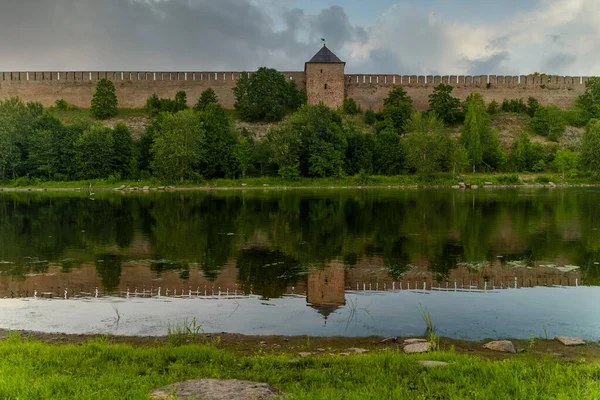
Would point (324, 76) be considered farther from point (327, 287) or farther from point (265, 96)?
point (327, 287)

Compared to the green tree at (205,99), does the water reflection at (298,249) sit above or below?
below

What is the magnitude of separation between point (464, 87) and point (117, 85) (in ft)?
99.6

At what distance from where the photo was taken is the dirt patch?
19.0 feet

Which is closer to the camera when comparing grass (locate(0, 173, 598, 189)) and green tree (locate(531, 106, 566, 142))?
grass (locate(0, 173, 598, 189))

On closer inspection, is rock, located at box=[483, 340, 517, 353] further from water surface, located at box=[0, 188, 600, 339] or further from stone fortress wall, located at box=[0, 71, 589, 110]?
stone fortress wall, located at box=[0, 71, 589, 110]

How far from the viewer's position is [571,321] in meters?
7.10

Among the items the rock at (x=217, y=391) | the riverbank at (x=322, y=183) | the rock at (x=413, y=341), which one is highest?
the riverbank at (x=322, y=183)

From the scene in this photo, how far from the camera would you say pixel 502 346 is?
592cm

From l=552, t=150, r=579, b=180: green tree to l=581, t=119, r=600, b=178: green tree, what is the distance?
61cm

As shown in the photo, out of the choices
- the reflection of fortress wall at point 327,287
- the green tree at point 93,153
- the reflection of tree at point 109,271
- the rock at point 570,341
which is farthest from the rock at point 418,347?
the green tree at point 93,153

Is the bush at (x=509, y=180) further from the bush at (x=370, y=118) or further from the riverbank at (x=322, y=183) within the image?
the bush at (x=370, y=118)

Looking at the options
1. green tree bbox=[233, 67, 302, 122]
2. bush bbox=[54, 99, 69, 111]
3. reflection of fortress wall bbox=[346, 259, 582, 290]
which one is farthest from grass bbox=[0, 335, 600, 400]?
bush bbox=[54, 99, 69, 111]

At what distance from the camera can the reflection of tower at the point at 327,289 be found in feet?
26.1

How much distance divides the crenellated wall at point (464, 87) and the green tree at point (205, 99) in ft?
38.0
